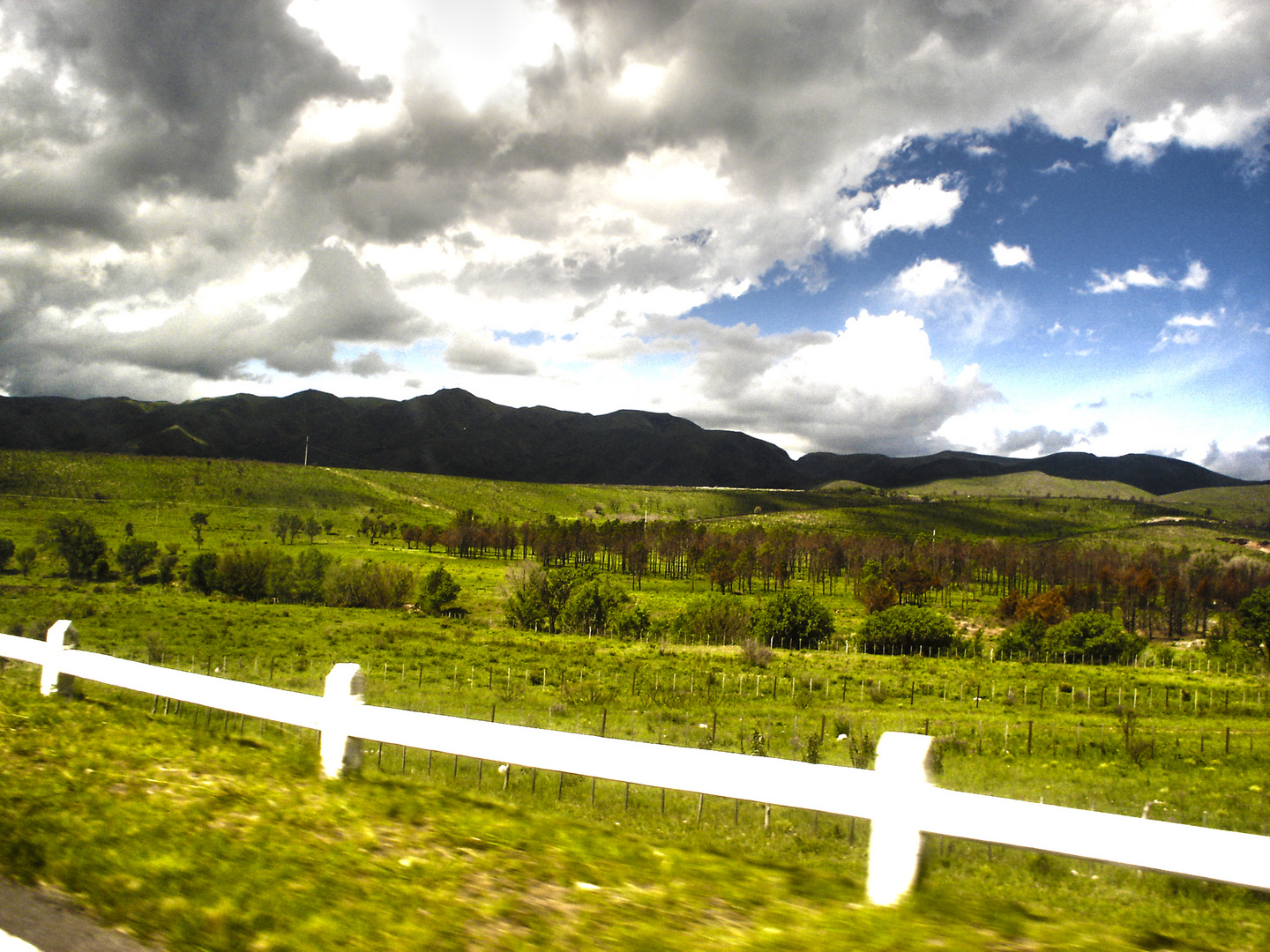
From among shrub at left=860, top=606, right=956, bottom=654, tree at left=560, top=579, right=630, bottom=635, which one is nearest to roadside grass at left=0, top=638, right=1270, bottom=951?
tree at left=560, top=579, right=630, bottom=635

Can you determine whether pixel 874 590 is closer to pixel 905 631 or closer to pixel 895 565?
pixel 895 565

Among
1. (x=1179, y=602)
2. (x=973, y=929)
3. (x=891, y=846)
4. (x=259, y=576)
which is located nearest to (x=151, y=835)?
(x=891, y=846)

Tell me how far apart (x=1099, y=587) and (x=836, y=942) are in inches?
6086

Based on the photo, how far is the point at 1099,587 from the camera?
433ft

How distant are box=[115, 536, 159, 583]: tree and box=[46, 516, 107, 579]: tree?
199cm

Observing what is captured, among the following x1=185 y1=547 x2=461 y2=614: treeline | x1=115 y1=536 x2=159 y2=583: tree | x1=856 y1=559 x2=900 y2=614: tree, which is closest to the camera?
x1=115 y1=536 x2=159 y2=583: tree

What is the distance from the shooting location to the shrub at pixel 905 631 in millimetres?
83812

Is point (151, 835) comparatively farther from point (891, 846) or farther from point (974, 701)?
point (974, 701)

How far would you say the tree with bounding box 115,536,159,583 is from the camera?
255 ft

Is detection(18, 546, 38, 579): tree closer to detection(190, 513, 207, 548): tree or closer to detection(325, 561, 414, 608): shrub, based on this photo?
detection(325, 561, 414, 608): shrub

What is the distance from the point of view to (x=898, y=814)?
374 centimetres

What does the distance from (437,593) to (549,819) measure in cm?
8632

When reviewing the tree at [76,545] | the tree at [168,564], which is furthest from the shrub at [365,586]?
the tree at [76,545]

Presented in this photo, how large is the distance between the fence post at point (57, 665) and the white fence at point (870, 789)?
4.11 m
